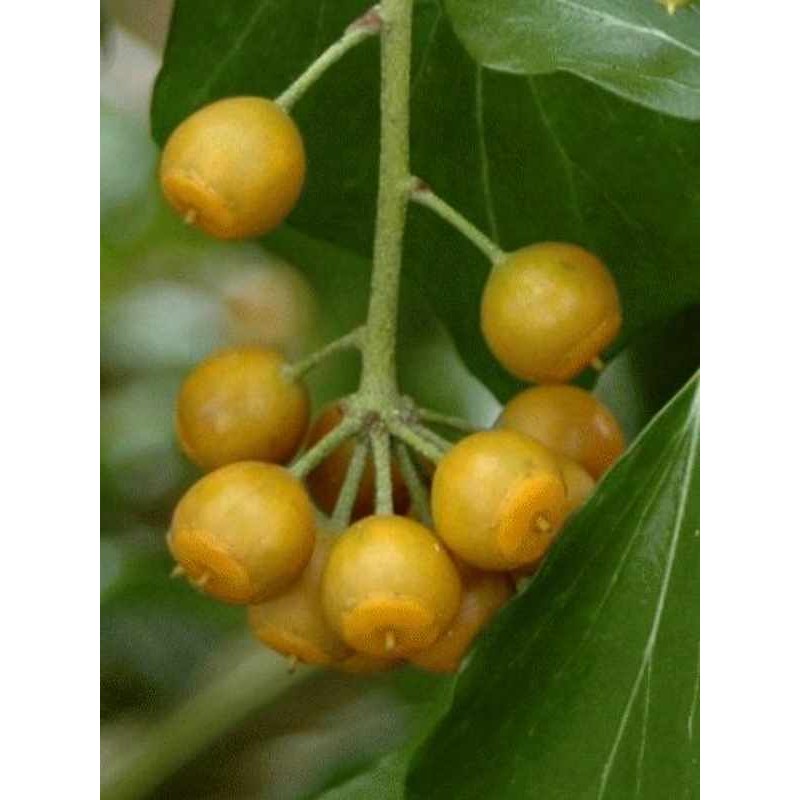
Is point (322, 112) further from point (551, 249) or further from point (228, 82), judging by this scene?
point (551, 249)

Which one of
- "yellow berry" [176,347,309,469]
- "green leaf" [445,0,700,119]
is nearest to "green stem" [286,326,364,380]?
"yellow berry" [176,347,309,469]

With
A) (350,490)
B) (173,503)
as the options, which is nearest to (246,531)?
(350,490)

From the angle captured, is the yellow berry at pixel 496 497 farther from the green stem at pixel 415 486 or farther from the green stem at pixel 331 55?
the green stem at pixel 331 55

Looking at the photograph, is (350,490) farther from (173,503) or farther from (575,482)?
(173,503)

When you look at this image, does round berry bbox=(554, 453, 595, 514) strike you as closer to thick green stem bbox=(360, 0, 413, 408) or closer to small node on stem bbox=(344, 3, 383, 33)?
thick green stem bbox=(360, 0, 413, 408)

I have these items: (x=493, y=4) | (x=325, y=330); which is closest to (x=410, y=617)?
(x=493, y=4)

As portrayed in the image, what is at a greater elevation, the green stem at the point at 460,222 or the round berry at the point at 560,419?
the green stem at the point at 460,222

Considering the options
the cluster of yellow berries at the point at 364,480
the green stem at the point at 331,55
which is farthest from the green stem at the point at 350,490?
the green stem at the point at 331,55
